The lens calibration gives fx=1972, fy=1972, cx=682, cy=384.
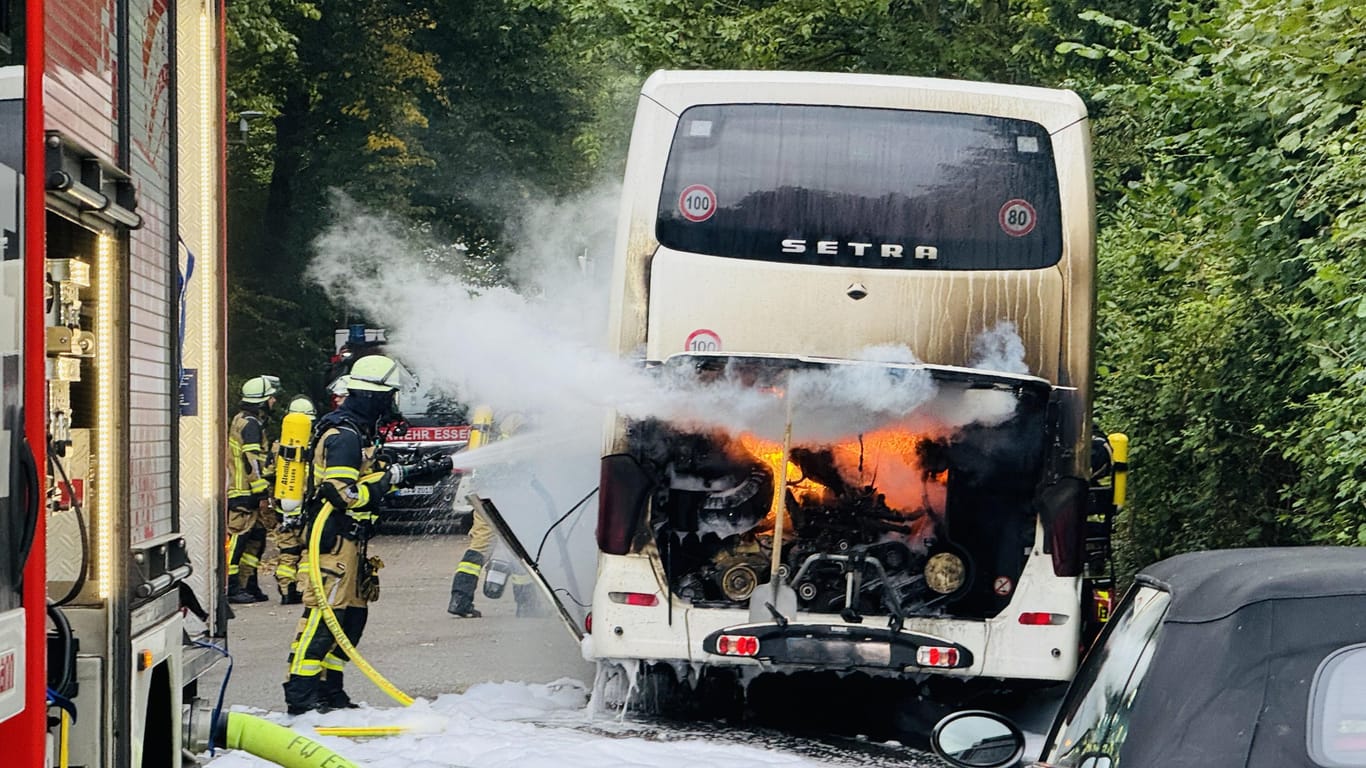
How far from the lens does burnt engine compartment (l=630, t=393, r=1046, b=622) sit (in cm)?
932

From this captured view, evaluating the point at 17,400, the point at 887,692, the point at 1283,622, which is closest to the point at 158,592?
the point at 17,400

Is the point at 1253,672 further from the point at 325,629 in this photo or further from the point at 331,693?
the point at 331,693

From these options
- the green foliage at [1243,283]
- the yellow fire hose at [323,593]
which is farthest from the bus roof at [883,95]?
the yellow fire hose at [323,593]

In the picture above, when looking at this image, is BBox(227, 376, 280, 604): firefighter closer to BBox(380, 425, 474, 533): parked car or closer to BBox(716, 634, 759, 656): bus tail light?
BBox(380, 425, 474, 533): parked car

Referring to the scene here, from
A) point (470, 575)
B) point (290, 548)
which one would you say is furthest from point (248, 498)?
point (470, 575)

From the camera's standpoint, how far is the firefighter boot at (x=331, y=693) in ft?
32.9

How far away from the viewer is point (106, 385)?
16.5 ft

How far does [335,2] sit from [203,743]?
76.0 ft

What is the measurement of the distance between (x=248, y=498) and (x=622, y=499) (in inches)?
328

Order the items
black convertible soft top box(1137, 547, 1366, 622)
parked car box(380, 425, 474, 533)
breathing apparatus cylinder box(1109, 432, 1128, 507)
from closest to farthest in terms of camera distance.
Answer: black convertible soft top box(1137, 547, 1366, 622)
breathing apparatus cylinder box(1109, 432, 1128, 507)
parked car box(380, 425, 474, 533)

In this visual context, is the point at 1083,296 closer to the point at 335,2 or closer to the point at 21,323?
the point at 21,323

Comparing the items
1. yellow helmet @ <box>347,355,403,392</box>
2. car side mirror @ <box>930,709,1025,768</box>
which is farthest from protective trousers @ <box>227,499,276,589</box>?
car side mirror @ <box>930,709,1025,768</box>

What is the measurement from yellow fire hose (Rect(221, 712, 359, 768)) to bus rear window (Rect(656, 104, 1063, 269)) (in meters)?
3.46

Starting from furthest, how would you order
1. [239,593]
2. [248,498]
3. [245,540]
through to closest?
1. [239,593]
2. [245,540]
3. [248,498]
